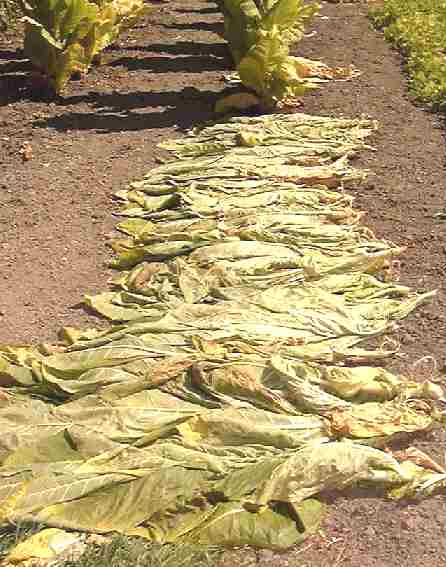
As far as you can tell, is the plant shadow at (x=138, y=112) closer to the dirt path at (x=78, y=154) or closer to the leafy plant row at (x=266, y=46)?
the dirt path at (x=78, y=154)

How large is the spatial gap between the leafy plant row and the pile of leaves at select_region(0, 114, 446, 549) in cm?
288

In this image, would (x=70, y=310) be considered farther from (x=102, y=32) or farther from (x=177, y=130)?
(x=102, y=32)

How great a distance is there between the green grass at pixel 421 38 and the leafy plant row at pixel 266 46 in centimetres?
138

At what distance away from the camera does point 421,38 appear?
37.2 feet

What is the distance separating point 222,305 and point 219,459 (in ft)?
4.50

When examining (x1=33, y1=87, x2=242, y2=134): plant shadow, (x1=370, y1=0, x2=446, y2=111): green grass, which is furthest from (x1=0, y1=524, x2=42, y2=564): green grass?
(x1=370, y1=0, x2=446, y2=111): green grass

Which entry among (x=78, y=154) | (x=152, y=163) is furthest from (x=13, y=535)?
(x=78, y=154)

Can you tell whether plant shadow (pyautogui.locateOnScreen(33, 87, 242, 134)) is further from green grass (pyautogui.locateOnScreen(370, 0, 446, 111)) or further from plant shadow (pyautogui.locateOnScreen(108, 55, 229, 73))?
green grass (pyautogui.locateOnScreen(370, 0, 446, 111))

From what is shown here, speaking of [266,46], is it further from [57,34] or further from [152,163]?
[57,34]

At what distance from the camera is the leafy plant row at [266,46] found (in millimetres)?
8508

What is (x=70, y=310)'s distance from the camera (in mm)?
5344

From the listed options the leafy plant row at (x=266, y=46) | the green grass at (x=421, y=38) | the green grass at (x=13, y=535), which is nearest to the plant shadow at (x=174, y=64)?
the leafy plant row at (x=266, y=46)

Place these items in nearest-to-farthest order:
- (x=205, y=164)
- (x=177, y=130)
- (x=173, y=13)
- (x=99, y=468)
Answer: (x=99, y=468)
(x=205, y=164)
(x=177, y=130)
(x=173, y=13)

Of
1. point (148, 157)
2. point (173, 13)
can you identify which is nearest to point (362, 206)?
point (148, 157)
